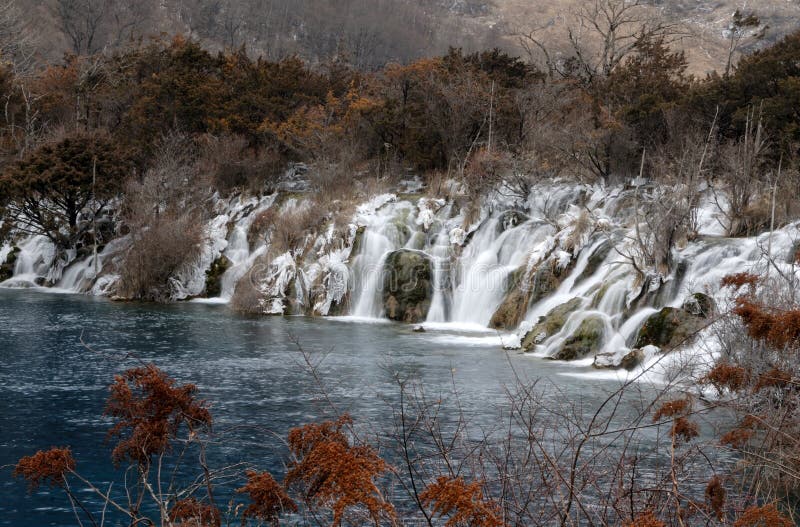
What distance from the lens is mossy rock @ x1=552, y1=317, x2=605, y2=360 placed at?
797 inches

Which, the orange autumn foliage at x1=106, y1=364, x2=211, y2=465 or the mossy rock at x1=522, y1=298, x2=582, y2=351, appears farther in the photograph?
the mossy rock at x1=522, y1=298, x2=582, y2=351

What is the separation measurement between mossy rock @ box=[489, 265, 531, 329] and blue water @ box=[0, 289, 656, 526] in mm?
1657

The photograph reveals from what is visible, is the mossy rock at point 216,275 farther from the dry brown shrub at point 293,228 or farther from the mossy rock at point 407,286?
the mossy rock at point 407,286

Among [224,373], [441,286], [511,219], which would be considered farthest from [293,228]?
[224,373]

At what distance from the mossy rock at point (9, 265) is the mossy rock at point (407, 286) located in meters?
21.2

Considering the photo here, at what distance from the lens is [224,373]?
17594 mm

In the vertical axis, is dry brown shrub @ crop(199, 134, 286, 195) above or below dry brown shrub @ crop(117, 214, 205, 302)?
above

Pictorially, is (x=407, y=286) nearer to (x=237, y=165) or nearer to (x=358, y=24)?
(x=237, y=165)

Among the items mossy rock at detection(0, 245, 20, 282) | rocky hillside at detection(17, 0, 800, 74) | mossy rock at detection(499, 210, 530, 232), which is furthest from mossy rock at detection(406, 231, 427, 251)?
rocky hillside at detection(17, 0, 800, 74)

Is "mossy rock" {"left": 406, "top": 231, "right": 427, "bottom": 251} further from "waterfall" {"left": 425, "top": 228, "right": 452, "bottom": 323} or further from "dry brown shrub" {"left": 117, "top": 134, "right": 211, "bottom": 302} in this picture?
"dry brown shrub" {"left": 117, "top": 134, "right": 211, "bottom": 302}

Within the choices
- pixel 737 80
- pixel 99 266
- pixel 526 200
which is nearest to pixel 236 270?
pixel 99 266

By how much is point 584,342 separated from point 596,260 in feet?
16.7

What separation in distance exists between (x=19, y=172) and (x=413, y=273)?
20.7 meters

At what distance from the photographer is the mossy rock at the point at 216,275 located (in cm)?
3469
